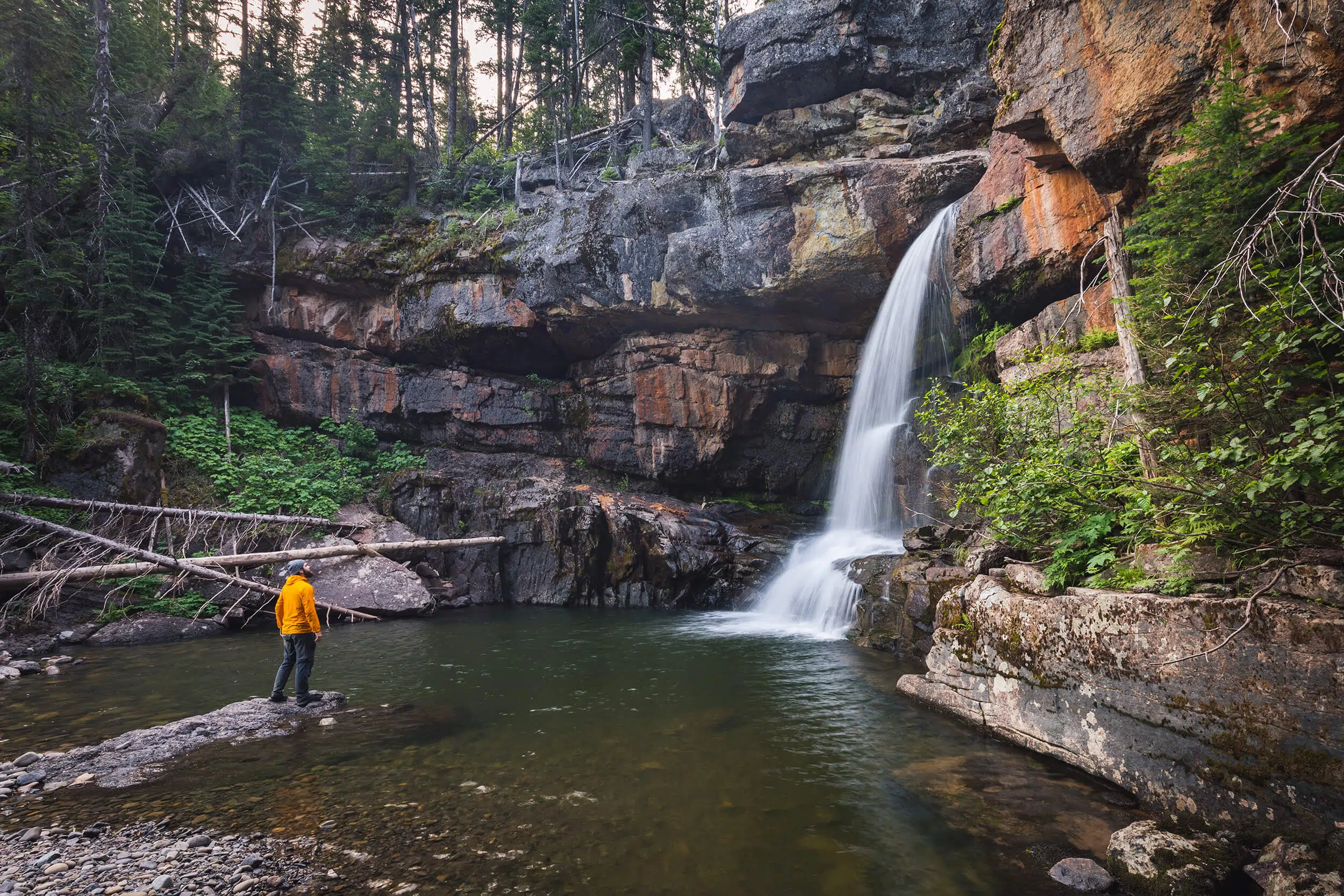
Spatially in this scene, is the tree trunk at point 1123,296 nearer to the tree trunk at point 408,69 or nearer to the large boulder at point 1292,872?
the large boulder at point 1292,872

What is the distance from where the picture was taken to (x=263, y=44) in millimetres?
24453

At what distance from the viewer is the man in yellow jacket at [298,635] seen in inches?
314

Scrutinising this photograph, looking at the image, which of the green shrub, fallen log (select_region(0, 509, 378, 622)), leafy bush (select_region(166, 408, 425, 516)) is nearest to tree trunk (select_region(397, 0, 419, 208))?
leafy bush (select_region(166, 408, 425, 516))

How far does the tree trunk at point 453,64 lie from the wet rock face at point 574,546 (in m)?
20.0

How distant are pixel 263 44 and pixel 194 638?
24.0 m

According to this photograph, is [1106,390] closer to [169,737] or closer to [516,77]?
[169,737]

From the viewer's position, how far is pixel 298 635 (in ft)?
26.4

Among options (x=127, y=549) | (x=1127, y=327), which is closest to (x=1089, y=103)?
(x=1127, y=327)

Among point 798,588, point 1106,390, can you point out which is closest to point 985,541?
point 1106,390

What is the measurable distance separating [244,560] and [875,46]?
2412 cm

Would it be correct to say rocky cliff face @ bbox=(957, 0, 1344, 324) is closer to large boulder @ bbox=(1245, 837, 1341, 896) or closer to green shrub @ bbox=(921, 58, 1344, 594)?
green shrub @ bbox=(921, 58, 1344, 594)

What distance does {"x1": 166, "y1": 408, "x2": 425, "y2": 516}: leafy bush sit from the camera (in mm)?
18125

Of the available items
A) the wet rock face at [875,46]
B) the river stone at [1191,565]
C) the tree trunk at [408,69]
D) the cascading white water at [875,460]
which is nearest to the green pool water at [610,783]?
the river stone at [1191,565]

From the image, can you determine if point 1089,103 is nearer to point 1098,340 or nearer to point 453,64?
point 1098,340
